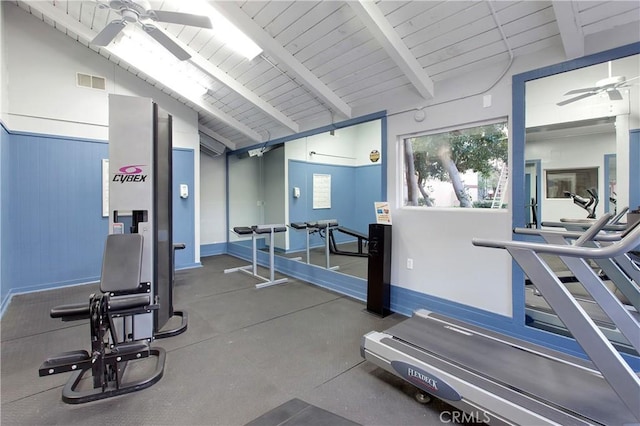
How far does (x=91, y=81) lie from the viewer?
4797 mm

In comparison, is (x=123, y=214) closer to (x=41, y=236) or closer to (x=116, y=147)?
(x=116, y=147)

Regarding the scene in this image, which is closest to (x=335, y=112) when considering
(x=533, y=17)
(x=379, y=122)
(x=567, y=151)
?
(x=379, y=122)

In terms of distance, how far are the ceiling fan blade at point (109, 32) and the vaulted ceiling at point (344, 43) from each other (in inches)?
3.5

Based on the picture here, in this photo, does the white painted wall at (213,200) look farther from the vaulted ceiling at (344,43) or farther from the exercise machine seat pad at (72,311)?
the exercise machine seat pad at (72,311)

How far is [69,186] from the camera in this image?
183 inches

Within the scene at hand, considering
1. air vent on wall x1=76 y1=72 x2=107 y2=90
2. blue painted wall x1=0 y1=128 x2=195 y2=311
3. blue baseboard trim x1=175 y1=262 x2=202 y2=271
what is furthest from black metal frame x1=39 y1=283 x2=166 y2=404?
air vent on wall x1=76 y1=72 x2=107 y2=90

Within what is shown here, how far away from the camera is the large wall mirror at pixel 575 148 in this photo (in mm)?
2523

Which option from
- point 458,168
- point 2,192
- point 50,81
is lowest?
point 2,192

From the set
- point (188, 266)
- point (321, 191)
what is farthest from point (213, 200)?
point (321, 191)

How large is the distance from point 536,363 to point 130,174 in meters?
3.41

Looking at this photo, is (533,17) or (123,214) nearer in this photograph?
(533,17)

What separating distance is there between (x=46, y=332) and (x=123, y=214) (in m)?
1.70

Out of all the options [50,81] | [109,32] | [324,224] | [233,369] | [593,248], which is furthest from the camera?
[324,224]

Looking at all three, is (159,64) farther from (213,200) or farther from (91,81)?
(213,200)
